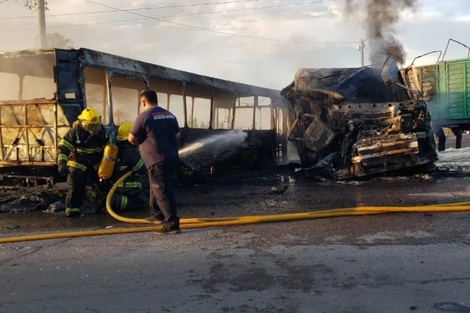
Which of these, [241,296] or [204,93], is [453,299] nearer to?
[241,296]

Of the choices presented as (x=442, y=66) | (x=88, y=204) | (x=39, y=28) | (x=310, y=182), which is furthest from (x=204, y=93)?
(x=39, y=28)

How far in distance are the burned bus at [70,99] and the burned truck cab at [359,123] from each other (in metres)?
2.34

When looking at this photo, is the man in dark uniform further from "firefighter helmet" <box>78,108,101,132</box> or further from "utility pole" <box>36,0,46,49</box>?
"utility pole" <box>36,0,46,49</box>

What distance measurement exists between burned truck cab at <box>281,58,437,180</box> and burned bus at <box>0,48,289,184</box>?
2345 mm

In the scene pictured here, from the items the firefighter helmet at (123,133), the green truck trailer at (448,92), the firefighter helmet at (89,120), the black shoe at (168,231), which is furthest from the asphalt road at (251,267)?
the green truck trailer at (448,92)

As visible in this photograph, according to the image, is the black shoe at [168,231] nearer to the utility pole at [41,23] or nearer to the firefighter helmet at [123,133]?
the firefighter helmet at [123,133]

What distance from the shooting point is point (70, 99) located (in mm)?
7594

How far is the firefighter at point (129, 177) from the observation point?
6.96 meters

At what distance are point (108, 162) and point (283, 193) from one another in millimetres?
3371

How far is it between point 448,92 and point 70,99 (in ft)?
40.4

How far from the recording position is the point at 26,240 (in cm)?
538

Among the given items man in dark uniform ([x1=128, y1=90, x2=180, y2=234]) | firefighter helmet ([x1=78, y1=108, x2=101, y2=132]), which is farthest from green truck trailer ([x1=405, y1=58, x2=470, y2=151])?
man in dark uniform ([x1=128, y1=90, x2=180, y2=234])

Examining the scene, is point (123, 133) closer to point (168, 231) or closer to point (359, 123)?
point (168, 231)

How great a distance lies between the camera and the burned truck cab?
923 centimetres
